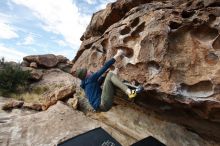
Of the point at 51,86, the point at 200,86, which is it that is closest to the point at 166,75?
the point at 200,86

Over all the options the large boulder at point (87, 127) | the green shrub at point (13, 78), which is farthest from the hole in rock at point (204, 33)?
the green shrub at point (13, 78)

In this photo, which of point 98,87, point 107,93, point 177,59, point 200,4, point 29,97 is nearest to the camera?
point 177,59

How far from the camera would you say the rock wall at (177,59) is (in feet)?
22.1

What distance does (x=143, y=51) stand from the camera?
755 cm

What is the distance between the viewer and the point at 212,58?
21.8ft

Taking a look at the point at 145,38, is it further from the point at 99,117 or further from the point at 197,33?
the point at 99,117

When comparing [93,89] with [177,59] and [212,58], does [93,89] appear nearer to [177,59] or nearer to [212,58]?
[177,59]

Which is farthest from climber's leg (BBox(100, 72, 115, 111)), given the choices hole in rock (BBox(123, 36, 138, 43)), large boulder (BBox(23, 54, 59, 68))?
large boulder (BBox(23, 54, 59, 68))

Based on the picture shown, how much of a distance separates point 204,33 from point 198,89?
145cm

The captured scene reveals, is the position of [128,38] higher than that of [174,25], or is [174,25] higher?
[174,25]

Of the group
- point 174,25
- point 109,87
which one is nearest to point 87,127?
point 109,87

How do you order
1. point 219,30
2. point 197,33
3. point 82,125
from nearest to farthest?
point 219,30 → point 197,33 → point 82,125

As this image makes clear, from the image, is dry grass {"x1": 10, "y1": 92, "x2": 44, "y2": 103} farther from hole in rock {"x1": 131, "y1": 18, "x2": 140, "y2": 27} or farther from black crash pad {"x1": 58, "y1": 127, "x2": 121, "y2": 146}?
hole in rock {"x1": 131, "y1": 18, "x2": 140, "y2": 27}

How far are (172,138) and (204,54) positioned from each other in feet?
10.4
